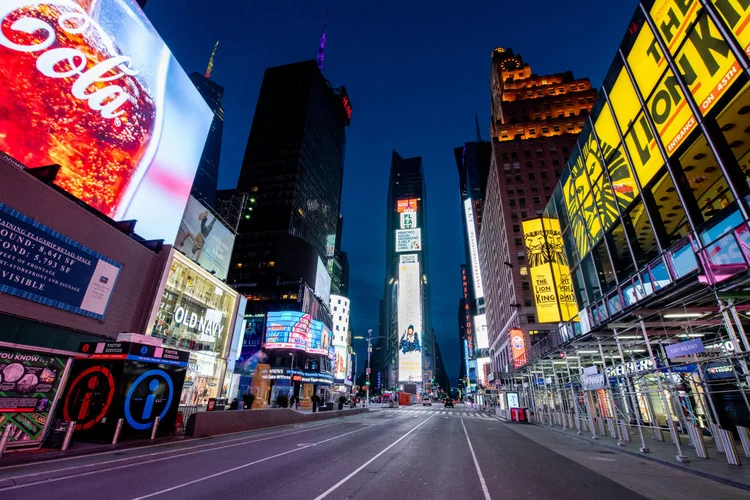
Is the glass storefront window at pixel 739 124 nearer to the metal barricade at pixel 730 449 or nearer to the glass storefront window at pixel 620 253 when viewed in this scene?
the glass storefront window at pixel 620 253

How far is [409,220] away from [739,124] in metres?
154

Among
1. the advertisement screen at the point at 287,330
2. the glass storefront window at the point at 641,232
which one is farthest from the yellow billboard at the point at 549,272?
the advertisement screen at the point at 287,330

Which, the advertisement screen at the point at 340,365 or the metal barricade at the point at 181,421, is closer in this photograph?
the metal barricade at the point at 181,421

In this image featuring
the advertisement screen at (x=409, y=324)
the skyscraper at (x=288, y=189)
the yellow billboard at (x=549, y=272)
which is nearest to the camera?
the yellow billboard at (x=549, y=272)

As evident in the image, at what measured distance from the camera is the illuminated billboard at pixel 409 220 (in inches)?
6438

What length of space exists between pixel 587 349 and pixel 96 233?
3239cm

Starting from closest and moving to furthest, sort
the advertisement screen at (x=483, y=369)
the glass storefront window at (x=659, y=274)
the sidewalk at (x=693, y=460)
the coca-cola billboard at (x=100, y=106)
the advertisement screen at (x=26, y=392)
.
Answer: the sidewalk at (x=693, y=460) < the advertisement screen at (x=26, y=392) < the glass storefront window at (x=659, y=274) < the coca-cola billboard at (x=100, y=106) < the advertisement screen at (x=483, y=369)

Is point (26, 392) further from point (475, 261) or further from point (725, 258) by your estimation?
point (475, 261)

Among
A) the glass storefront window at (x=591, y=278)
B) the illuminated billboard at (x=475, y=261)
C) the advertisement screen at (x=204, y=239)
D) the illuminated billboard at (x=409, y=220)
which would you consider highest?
the illuminated billboard at (x=409, y=220)

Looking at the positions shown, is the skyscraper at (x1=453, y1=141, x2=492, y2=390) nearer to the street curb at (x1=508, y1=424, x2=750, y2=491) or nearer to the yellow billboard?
the yellow billboard

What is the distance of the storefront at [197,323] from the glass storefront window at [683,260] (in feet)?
99.3

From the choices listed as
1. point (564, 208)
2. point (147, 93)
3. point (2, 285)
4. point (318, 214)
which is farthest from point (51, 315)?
point (318, 214)

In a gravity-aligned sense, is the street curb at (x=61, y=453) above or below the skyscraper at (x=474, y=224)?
below

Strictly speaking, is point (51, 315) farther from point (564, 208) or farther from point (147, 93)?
point (564, 208)
